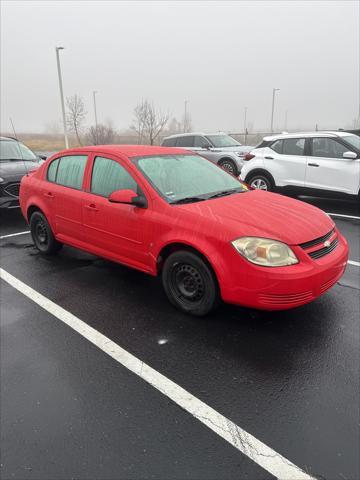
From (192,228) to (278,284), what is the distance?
0.90m

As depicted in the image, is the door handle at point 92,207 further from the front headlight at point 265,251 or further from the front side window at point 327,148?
the front side window at point 327,148

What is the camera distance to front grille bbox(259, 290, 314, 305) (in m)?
3.04

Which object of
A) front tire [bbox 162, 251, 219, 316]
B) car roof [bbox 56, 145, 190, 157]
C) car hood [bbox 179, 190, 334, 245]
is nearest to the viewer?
car hood [bbox 179, 190, 334, 245]

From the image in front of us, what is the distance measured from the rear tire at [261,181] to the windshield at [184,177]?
422 centimetres

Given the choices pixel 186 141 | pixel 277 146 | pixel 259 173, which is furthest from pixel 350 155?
pixel 186 141

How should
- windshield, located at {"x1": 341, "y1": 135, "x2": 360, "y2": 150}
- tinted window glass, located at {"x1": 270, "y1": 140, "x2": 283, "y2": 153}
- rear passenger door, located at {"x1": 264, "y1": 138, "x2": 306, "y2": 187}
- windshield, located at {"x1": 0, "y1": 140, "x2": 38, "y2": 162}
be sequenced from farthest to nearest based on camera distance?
windshield, located at {"x1": 0, "y1": 140, "x2": 38, "y2": 162}, tinted window glass, located at {"x1": 270, "y1": 140, "x2": 283, "y2": 153}, rear passenger door, located at {"x1": 264, "y1": 138, "x2": 306, "y2": 187}, windshield, located at {"x1": 341, "y1": 135, "x2": 360, "y2": 150}

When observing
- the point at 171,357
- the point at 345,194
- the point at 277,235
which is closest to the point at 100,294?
the point at 171,357

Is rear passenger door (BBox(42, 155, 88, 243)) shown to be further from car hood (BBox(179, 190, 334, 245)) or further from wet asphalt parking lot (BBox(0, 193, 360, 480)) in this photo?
car hood (BBox(179, 190, 334, 245))

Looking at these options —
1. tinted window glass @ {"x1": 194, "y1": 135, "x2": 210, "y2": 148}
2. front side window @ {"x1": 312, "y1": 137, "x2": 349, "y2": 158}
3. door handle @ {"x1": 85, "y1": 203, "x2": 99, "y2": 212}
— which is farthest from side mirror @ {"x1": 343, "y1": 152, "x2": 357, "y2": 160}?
tinted window glass @ {"x1": 194, "y1": 135, "x2": 210, "y2": 148}

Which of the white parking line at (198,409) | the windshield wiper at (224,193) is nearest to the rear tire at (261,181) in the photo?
the windshield wiper at (224,193)

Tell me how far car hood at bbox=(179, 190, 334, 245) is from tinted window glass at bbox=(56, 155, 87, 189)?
1.68 meters

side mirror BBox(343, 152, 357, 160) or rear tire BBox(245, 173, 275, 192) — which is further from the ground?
side mirror BBox(343, 152, 357, 160)

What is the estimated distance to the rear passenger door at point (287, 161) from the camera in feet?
26.5

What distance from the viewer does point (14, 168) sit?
7793mm
